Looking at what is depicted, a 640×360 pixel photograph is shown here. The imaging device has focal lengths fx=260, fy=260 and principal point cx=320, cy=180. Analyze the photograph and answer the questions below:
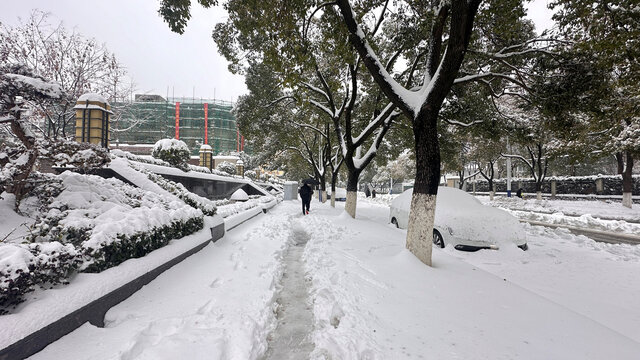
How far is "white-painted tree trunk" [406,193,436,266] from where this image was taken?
196 inches

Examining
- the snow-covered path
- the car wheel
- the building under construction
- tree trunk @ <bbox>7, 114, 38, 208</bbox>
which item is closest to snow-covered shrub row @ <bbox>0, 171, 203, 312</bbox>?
tree trunk @ <bbox>7, 114, 38, 208</bbox>

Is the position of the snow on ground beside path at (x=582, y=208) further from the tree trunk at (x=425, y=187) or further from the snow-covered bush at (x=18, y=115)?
the snow-covered bush at (x=18, y=115)

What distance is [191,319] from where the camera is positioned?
9.63 ft

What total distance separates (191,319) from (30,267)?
151cm

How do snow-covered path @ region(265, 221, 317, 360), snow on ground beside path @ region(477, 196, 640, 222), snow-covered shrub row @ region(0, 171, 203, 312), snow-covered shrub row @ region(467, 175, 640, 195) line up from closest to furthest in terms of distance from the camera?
snow-covered shrub row @ region(0, 171, 203, 312)
snow-covered path @ region(265, 221, 317, 360)
snow on ground beside path @ region(477, 196, 640, 222)
snow-covered shrub row @ region(467, 175, 640, 195)

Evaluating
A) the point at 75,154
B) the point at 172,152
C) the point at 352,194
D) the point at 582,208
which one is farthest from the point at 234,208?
the point at 582,208

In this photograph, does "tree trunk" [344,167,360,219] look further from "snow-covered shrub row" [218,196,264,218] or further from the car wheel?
the car wheel

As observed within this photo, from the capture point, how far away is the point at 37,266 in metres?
2.36

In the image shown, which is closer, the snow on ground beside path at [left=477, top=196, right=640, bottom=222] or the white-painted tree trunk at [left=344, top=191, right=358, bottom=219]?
the white-painted tree trunk at [left=344, top=191, right=358, bottom=219]

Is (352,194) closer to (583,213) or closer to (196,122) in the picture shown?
(583,213)

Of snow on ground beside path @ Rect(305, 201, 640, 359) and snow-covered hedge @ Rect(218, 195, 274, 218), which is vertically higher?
snow-covered hedge @ Rect(218, 195, 274, 218)

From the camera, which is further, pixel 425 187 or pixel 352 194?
pixel 352 194

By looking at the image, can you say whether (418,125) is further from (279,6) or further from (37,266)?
(37,266)

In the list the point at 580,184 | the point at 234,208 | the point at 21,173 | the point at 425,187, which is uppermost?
the point at 580,184
